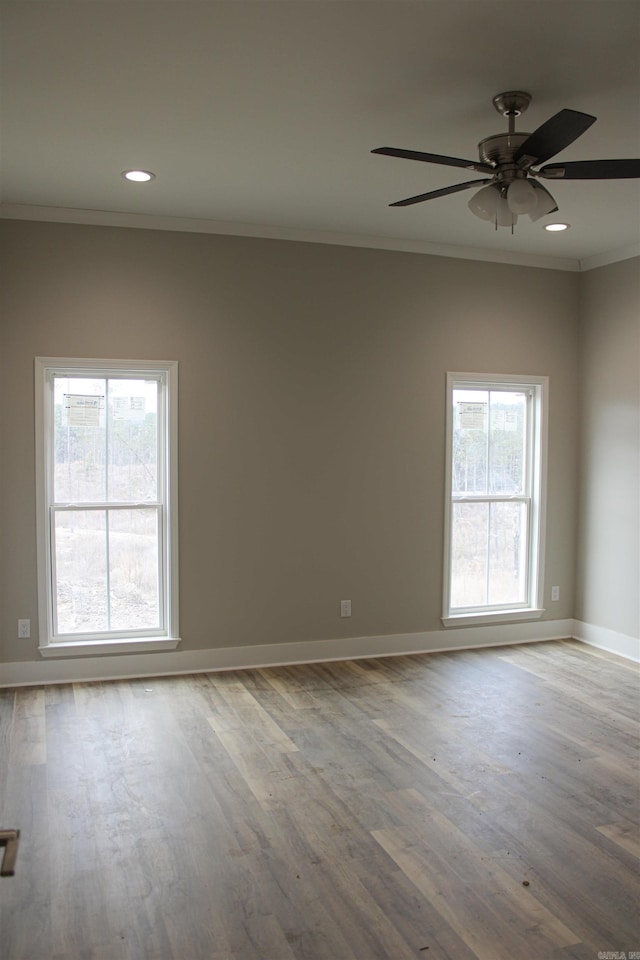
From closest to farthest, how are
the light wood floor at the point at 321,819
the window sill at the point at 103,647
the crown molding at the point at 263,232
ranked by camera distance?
the light wood floor at the point at 321,819, the crown molding at the point at 263,232, the window sill at the point at 103,647

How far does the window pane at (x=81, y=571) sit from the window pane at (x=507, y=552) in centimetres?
282

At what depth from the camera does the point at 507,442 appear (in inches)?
229

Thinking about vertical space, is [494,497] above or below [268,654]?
above

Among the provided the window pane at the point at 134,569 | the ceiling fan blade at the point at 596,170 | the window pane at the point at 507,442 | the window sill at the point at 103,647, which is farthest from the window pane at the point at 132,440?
the ceiling fan blade at the point at 596,170

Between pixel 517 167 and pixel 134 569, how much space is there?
3272mm

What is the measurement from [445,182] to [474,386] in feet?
6.25

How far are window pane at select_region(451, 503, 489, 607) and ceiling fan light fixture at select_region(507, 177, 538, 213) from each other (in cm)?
298

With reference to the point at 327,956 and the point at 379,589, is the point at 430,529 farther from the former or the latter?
the point at 327,956

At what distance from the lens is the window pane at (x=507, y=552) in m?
5.81

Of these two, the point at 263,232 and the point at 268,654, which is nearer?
the point at 263,232

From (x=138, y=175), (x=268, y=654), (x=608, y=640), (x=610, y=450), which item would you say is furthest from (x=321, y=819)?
(x=610, y=450)

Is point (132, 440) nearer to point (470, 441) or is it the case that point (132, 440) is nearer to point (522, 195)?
point (470, 441)

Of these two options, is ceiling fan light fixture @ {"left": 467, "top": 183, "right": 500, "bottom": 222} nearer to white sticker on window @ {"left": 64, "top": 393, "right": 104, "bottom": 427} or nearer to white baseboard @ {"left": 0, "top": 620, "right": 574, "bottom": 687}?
white sticker on window @ {"left": 64, "top": 393, "right": 104, "bottom": 427}

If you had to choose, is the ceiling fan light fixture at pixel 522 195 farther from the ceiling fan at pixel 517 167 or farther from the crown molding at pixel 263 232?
the crown molding at pixel 263 232
